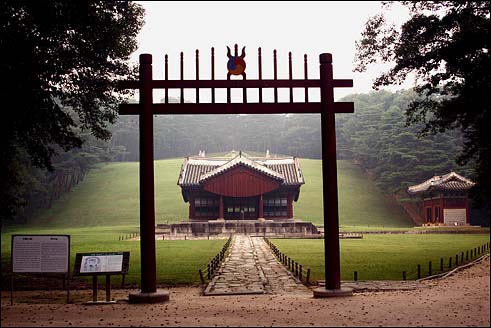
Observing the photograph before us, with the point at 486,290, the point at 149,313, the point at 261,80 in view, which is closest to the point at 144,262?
the point at 149,313

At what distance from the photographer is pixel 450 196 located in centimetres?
5497

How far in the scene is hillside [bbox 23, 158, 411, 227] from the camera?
62469 millimetres

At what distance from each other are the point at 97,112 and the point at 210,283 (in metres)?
7.16

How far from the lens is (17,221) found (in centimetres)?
6059

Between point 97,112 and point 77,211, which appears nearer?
point 97,112

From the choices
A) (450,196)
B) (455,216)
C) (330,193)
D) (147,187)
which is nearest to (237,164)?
(450,196)

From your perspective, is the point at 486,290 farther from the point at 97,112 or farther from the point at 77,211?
the point at 77,211

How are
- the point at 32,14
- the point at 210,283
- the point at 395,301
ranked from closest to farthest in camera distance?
the point at 395,301 < the point at 32,14 < the point at 210,283

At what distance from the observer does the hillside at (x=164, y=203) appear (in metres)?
62.5

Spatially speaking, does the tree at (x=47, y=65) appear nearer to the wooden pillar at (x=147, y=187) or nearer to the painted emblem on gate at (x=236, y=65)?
the wooden pillar at (x=147, y=187)

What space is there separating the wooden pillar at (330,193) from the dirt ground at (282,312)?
0.66 metres

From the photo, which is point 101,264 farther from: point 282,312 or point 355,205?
point 355,205

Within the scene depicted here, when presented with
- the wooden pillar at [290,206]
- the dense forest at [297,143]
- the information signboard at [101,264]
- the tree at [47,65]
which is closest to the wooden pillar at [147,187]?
the information signboard at [101,264]

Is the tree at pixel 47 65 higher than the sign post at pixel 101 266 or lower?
higher
